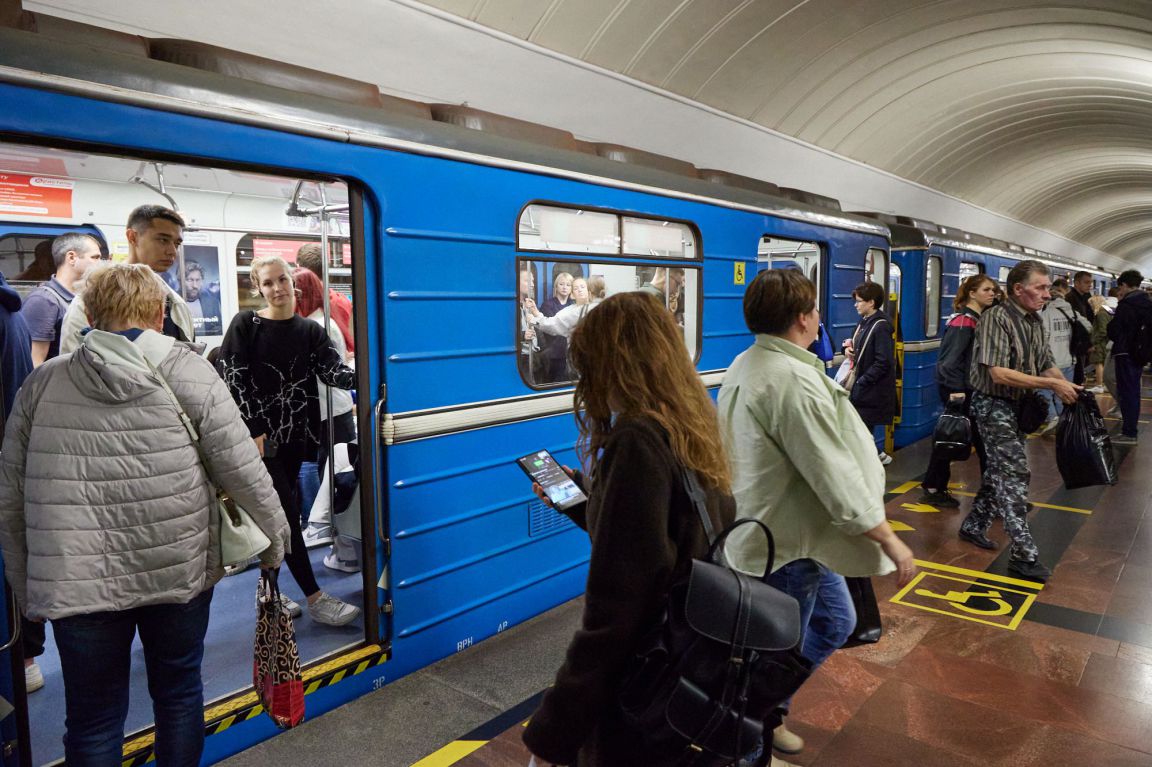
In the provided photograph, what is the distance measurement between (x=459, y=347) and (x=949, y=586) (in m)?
3.32

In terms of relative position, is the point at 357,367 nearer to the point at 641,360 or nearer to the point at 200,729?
the point at 200,729

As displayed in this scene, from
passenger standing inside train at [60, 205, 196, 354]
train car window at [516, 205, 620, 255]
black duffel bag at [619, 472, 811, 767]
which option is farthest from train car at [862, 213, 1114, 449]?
black duffel bag at [619, 472, 811, 767]

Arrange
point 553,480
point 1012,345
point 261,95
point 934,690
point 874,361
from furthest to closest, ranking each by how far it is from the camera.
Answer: point 874,361, point 1012,345, point 934,690, point 261,95, point 553,480

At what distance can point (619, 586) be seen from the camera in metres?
1.48

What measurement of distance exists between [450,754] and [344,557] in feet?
6.79

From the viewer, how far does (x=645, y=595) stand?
1488 mm

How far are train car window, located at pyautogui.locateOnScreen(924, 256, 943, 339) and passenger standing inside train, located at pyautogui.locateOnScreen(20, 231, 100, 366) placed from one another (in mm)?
8361

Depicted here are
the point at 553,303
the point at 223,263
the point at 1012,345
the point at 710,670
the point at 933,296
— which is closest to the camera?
the point at 710,670

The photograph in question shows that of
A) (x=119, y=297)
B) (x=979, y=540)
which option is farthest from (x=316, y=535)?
(x=979, y=540)

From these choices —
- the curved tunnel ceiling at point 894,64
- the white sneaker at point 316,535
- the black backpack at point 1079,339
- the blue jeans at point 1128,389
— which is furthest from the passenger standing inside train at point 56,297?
the blue jeans at point 1128,389

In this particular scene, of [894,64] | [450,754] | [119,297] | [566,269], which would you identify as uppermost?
[894,64]

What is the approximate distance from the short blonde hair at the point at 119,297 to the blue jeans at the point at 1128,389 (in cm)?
955

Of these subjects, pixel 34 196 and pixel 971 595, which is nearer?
pixel 971 595

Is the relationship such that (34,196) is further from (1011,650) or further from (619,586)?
(1011,650)
